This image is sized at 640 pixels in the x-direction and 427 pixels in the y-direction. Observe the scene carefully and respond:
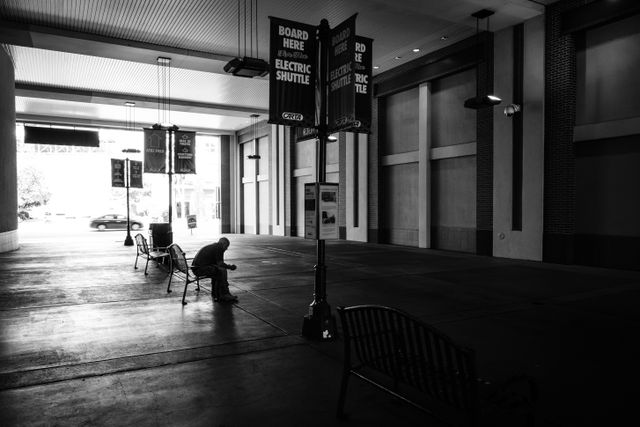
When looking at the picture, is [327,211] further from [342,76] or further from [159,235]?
[159,235]

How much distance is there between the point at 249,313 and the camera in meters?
7.11

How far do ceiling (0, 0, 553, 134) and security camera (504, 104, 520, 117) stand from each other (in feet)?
8.96

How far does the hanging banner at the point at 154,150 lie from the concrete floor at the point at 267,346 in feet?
28.8

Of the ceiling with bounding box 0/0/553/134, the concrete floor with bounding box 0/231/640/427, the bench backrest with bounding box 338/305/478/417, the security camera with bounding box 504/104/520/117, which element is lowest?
the concrete floor with bounding box 0/231/640/427

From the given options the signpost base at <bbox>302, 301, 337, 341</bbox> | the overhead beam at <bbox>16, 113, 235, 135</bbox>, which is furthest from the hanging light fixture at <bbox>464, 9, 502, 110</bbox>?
the overhead beam at <bbox>16, 113, 235, 135</bbox>

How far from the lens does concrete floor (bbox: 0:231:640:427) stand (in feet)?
12.0

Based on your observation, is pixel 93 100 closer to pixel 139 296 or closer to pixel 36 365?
pixel 139 296

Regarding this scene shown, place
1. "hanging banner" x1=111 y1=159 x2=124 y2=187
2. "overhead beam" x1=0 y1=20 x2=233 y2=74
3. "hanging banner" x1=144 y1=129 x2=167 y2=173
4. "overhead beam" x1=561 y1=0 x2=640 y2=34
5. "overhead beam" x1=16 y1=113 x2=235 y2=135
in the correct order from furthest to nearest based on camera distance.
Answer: "overhead beam" x1=16 y1=113 x2=235 y2=135 → "hanging banner" x1=111 y1=159 x2=124 y2=187 → "hanging banner" x1=144 y1=129 x2=167 y2=173 → "overhead beam" x1=0 y1=20 x2=233 y2=74 → "overhead beam" x1=561 y1=0 x2=640 y2=34

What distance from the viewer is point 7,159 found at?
722 inches

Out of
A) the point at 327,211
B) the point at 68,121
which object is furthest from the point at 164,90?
the point at 327,211

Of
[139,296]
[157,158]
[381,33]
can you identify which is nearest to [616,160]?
[381,33]

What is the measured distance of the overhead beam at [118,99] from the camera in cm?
2330

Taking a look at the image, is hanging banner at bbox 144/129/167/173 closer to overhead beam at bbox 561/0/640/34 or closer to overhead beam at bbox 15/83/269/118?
overhead beam at bbox 15/83/269/118

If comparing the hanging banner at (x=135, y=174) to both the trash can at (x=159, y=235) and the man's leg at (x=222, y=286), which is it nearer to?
the trash can at (x=159, y=235)
